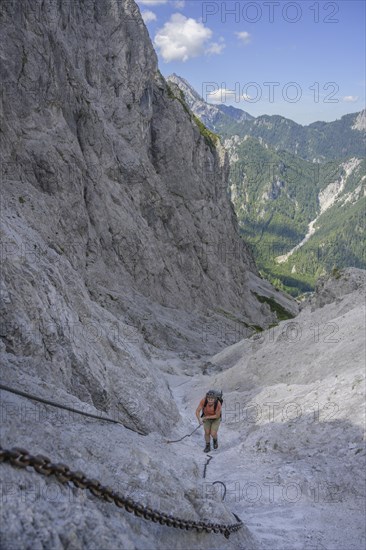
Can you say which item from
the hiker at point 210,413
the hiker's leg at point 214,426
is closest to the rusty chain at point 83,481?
the hiker at point 210,413

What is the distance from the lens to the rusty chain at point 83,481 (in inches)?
195

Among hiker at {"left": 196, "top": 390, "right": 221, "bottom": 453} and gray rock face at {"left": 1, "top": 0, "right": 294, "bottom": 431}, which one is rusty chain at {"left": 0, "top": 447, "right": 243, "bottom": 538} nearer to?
gray rock face at {"left": 1, "top": 0, "right": 294, "bottom": 431}

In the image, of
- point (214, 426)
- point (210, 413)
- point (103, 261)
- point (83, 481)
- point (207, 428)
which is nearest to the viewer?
point (83, 481)

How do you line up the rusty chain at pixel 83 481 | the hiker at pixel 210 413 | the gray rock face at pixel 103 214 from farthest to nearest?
the gray rock face at pixel 103 214, the hiker at pixel 210 413, the rusty chain at pixel 83 481

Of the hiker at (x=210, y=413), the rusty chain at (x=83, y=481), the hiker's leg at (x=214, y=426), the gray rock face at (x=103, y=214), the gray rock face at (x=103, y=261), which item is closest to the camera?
the rusty chain at (x=83, y=481)

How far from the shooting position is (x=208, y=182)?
95438 mm

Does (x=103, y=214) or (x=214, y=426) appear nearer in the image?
(x=214, y=426)

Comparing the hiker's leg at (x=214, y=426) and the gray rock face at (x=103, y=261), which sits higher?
the gray rock face at (x=103, y=261)

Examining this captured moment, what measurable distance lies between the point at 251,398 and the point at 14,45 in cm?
4796

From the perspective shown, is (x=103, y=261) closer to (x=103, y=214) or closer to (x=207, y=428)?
(x=103, y=214)

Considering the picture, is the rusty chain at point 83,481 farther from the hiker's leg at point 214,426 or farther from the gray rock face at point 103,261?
the hiker's leg at point 214,426

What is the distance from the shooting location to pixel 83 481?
17.2 ft

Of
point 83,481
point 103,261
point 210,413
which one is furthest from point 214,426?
point 103,261

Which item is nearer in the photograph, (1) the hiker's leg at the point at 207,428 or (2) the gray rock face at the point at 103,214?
(1) the hiker's leg at the point at 207,428
